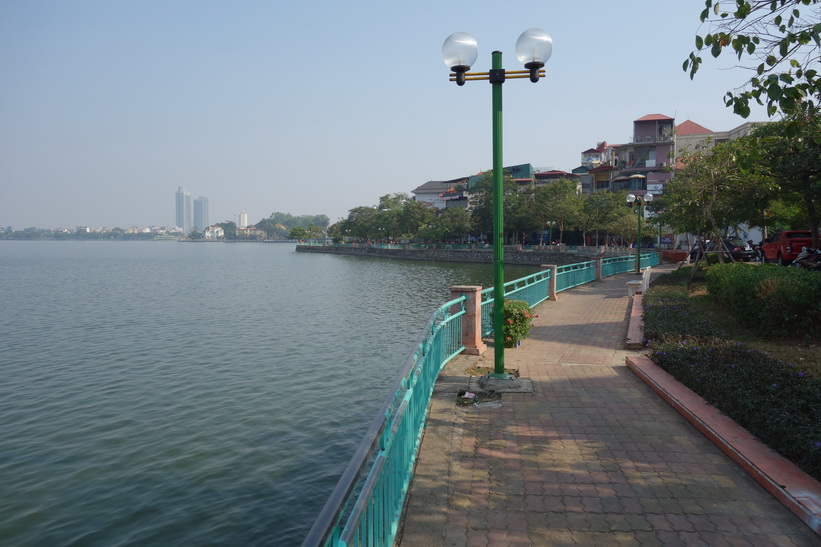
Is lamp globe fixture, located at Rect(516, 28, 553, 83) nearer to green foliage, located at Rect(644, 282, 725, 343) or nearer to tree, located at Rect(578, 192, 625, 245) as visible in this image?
green foliage, located at Rect(644, 282, 725, 343)

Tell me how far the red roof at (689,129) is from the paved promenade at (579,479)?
8328cm

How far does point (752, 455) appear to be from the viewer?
520cm

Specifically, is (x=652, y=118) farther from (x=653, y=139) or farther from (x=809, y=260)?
(x=809, y=260)

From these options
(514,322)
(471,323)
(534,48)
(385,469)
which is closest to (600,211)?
(514,322)

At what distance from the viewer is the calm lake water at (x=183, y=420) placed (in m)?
7.32

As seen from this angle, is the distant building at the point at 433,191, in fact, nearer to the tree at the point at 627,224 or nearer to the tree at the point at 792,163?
the tree at the point at 627,224

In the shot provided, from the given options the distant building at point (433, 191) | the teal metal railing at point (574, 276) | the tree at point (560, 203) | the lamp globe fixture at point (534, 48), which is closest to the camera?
the lamp globe fixture at point (534, 48)

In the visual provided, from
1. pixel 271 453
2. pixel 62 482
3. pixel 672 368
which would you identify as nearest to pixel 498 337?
pixel 672 368

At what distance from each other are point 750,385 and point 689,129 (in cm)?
8539

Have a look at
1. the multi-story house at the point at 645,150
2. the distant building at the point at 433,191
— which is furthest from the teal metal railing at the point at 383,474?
the distant building at the point at 433,191

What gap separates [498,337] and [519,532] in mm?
3799

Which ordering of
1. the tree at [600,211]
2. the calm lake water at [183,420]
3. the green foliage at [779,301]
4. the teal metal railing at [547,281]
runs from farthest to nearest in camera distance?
the tree at [600,211] < the teal metal railing at [547,281] < the green foliage at [779,301] < the calm lake water at [183,420]

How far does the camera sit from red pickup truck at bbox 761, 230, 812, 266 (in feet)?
76.2

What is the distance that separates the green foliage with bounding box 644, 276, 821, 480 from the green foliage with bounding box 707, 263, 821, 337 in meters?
0.84
